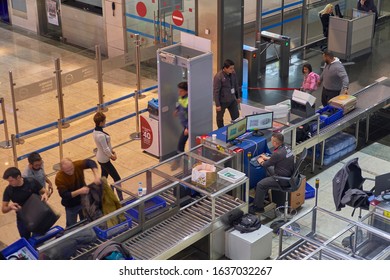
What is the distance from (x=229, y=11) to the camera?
15164mm

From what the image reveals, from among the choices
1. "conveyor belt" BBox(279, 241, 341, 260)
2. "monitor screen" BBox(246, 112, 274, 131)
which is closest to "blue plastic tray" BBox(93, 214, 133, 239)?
"conveyor belt" BBox(279, 241, 341, 260)

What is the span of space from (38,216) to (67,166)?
789 mm

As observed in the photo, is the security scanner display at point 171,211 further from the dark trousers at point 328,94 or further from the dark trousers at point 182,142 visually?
the dark trousers at point 328,94

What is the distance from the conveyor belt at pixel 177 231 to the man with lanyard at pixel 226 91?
2971mm

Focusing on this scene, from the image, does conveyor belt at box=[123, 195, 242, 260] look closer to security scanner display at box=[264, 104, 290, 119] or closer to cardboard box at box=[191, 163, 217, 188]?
cardboard box at box=[191, 163, 217, 188]

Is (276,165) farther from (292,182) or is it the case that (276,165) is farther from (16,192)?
(16,192)

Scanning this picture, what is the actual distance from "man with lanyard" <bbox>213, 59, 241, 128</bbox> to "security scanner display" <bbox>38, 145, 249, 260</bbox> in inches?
95.5

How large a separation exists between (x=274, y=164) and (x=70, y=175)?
289 centimetres

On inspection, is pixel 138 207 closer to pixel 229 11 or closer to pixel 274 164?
pixel 274 164

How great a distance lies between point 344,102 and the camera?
12.8 metres

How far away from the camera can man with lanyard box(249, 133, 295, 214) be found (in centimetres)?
1062

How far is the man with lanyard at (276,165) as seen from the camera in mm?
10625

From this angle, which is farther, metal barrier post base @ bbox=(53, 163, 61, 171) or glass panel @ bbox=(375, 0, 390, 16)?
glass panel @ bbox=(375, 0, 390, 16)

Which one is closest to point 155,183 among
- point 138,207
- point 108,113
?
point 138,207
